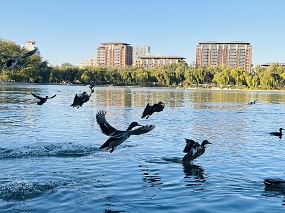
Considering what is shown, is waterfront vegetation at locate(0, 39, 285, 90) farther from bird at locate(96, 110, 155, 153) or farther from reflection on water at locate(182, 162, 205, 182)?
bird at locate(96, 110, 155, 153)

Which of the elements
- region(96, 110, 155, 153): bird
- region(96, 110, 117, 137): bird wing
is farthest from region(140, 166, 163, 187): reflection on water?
region(96, 110, 117, 137): bird wing

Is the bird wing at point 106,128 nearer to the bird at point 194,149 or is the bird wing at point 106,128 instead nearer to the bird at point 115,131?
the bird at point 115,131

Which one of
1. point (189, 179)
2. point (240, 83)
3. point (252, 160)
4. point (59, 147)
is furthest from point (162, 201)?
point (240, 83)

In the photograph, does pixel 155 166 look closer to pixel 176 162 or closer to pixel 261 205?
pixel 176 162

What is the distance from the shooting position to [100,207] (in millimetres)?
10281

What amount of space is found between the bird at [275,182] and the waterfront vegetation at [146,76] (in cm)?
13576

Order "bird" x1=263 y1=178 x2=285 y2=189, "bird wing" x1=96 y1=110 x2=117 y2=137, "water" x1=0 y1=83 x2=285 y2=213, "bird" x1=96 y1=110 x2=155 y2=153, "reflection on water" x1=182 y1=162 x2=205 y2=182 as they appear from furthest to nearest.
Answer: "reflection on water" x1=182 y1=162 x2=205 y2=182 → "bird" x1=263 y1=178 x2=285 y2=189 → "water" x1=0 y1=83 x2=285 y2=213 → "bird wing" x1=96 y1=110 x2=117 y2=137 → "bird" x1=96 y1=110 x2=155 y2=153

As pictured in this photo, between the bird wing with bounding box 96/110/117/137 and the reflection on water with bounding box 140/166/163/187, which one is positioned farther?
the reflection on water with bounding box 140/166/163/187

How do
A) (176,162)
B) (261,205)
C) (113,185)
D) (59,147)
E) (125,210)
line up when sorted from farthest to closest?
(59,147) → (176,162) → (113,185) → (261,205) → (125,210)

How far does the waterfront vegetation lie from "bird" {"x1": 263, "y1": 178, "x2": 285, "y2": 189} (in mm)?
135758

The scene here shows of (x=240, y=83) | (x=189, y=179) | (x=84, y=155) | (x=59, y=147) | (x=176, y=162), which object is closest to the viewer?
(x=189, y=179)

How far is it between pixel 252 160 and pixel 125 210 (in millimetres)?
8610

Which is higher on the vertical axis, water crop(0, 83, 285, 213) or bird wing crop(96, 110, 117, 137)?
bird wing crop(96, 110, 117, 137)

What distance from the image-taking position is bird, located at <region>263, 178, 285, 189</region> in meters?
11.9
